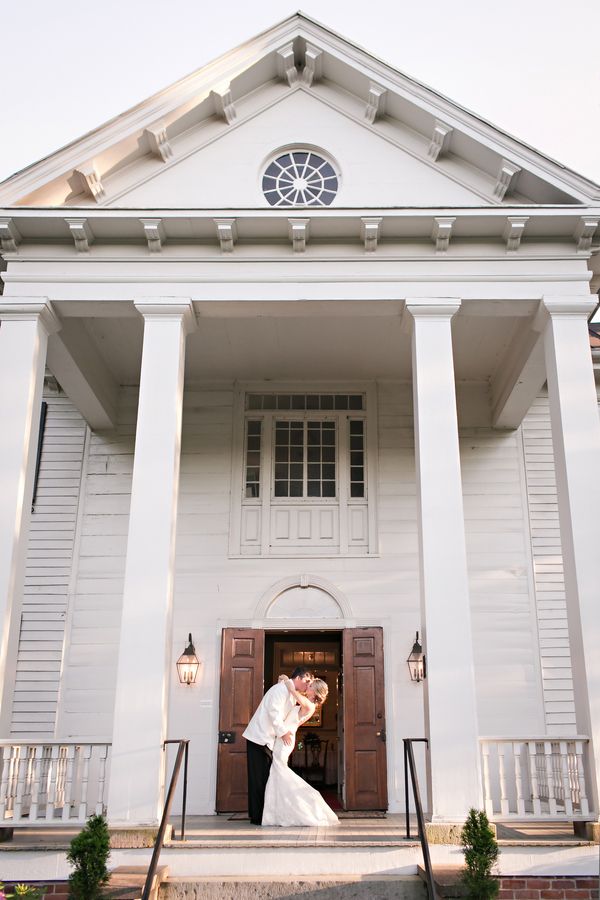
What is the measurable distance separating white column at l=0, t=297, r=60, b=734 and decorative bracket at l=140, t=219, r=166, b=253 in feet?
4.25

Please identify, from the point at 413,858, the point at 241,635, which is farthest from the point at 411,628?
the point at 413,858

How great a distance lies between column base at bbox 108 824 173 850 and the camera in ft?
23.5

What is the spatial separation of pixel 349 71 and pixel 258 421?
15.4 ft

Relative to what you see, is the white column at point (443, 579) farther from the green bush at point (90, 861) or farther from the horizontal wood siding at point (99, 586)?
the horizontal wood siding at point (99, 586)

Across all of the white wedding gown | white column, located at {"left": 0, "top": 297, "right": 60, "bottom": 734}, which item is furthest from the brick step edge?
white column, located at {"left": 0, "top": 297, "right": 60, "bottom": 734}

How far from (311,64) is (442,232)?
2.71 meters

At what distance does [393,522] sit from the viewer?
11.4 metres

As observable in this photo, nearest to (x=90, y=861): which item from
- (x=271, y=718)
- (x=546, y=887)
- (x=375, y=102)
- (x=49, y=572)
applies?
(x=271, y=718)

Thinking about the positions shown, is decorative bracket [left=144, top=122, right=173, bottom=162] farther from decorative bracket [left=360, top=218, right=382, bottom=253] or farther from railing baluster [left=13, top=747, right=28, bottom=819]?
railing baluster [left=13, top=747, right=28, bottom=819]

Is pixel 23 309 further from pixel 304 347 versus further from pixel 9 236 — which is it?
pixel 304 347

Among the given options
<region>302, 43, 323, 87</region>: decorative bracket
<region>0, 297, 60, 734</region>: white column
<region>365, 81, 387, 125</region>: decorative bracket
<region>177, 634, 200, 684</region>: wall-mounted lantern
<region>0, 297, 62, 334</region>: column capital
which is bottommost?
<region>177, 634, 200, 684</region>: wall-mounted lantern

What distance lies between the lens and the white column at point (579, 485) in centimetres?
782

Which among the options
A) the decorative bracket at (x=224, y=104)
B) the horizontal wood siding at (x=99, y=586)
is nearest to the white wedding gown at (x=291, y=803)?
the horizontal wood siding at (x=99, y=586)

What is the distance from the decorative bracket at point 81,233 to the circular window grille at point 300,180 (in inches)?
80.6
